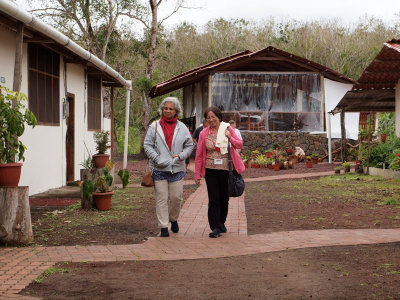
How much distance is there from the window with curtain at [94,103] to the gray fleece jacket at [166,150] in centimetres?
968

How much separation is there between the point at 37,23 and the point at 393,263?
240 inches

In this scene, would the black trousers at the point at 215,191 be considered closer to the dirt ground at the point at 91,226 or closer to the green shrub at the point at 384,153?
the dirt ground at the point at 91,226

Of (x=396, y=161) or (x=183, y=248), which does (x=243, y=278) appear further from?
(x=396, y=161)

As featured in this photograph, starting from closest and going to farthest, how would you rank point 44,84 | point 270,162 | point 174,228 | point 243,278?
point 243,278 < point 174,228 < point 44,84 < point 270,162

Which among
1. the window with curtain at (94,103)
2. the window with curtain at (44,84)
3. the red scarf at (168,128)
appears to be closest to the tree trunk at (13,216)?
the red scarf at (168,128)

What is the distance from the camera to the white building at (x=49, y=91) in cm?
948

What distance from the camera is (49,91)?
1210 cm

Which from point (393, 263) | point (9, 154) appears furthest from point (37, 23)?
point (393, 263)

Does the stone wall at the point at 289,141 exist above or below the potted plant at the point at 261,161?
above

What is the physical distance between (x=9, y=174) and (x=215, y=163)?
255cm

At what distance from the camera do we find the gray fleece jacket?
684cm

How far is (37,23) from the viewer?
8391 mm

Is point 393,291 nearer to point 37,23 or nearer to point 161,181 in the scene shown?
point 161,181

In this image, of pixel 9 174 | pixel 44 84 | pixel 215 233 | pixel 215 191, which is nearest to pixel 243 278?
pixel 215 233
